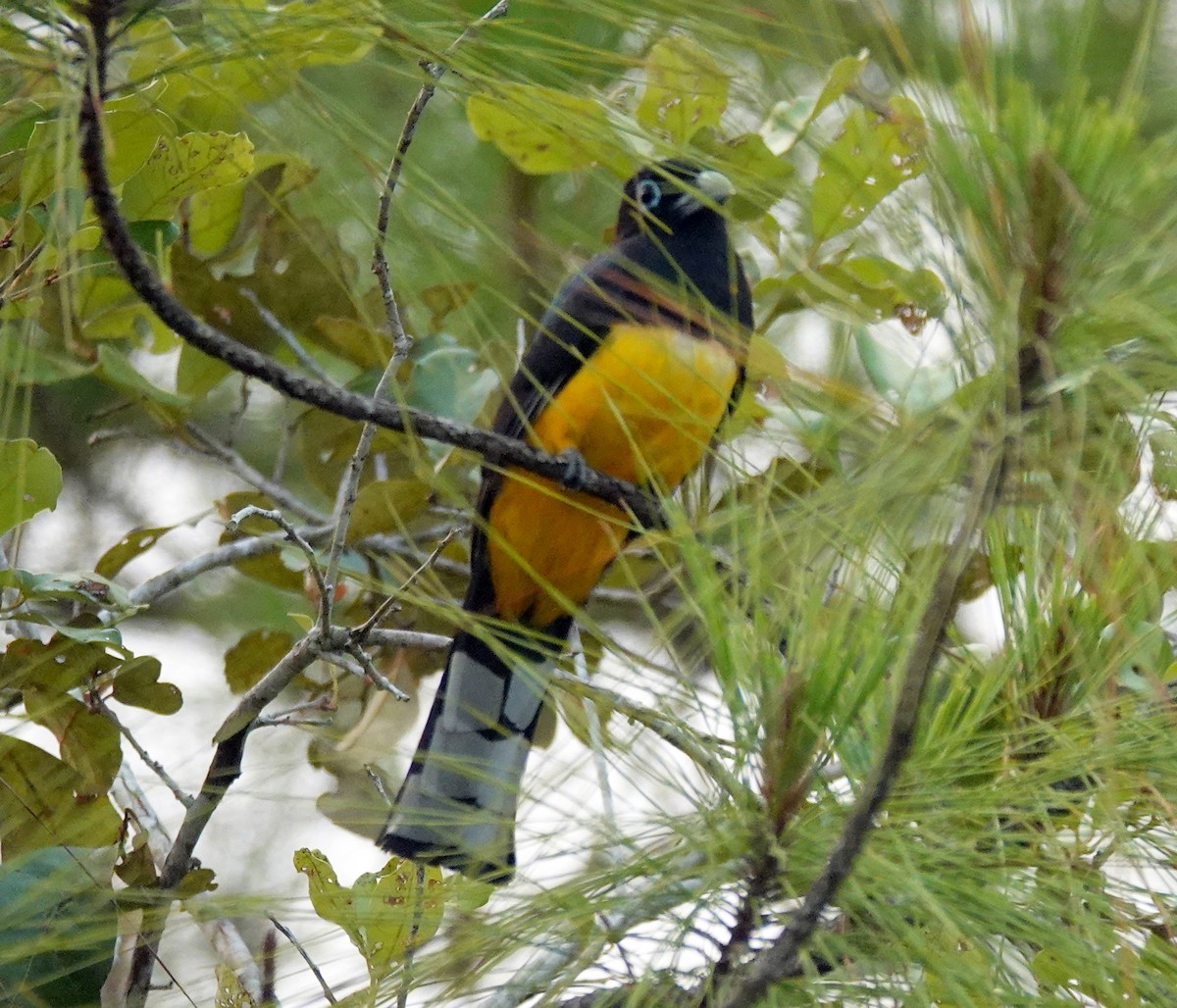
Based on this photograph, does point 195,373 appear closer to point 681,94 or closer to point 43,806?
point 43,806

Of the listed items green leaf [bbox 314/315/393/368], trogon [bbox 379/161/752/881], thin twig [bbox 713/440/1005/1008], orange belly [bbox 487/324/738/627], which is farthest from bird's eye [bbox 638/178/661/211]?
thin twig [bbox 713/440/1005/1008]

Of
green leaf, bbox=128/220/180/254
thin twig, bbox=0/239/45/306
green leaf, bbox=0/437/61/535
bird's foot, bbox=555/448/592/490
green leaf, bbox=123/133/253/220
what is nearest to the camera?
thin twig, bbox=0/239/45/306

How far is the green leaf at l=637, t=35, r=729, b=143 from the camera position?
146cm

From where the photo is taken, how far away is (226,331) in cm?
297

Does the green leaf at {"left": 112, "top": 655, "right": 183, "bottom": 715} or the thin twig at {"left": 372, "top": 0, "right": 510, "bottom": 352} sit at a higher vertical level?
the thin twig at {"left": 372, "top": 0, "right": 510, "bottom": 352}

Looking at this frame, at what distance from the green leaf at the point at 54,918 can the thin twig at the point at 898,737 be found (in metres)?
0.92

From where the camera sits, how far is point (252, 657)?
3105mm

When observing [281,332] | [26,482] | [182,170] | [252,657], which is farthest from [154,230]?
[252,657]

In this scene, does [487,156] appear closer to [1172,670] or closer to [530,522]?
[530,522]

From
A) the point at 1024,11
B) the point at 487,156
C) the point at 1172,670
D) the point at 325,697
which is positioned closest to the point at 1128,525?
the point at 1024,11

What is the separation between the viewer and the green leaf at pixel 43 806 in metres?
2.20

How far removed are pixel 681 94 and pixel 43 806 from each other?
151 centimetres

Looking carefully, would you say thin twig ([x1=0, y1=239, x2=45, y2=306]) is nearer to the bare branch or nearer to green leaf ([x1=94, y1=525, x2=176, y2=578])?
green leaf ([x1=94, y1=525, x2=176, y2=578])

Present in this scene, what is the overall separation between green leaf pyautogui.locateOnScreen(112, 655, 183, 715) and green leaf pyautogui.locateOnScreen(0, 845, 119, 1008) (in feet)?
1.05
